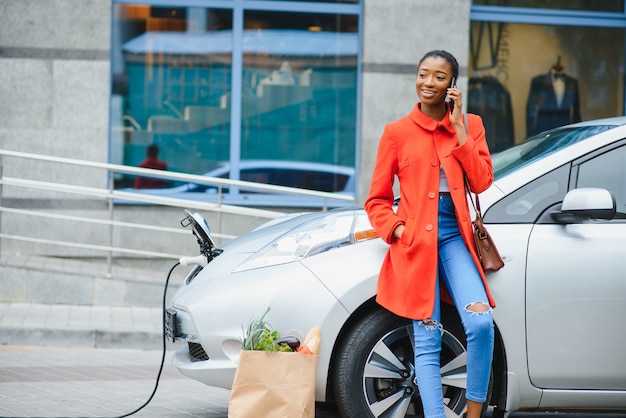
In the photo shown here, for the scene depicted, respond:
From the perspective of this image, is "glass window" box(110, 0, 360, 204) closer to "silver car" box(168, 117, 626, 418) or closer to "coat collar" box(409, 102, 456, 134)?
"silver car" box(168, 117, 626, 418)

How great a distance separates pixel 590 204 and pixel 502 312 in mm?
654

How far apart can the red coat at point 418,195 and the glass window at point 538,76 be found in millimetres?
6928

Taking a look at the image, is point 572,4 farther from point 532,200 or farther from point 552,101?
point 532,200

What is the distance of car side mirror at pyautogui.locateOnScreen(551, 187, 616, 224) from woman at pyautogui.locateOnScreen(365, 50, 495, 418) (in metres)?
0.43

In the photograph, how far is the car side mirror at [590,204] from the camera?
182 inches

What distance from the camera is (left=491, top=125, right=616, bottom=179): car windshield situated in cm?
515

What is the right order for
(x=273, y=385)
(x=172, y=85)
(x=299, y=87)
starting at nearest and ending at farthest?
Result: (x=273, y=385)
(x=172, y=85)
(x=299, y=87)

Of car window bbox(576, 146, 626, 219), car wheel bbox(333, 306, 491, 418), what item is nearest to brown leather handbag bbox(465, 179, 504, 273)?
car wheel bbox(333, 306, 491, 418)

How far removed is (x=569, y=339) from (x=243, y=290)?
5.21 feet

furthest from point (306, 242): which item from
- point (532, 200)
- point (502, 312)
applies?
point (532, 200)

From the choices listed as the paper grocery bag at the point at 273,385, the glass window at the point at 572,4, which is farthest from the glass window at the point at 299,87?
the paper grocery bag at the point at 273,385

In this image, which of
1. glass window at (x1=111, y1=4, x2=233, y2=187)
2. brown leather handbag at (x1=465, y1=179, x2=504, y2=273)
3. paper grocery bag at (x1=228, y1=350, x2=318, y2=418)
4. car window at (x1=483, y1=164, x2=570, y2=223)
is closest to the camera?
paper grocery bag at (x1=228, y1=350, x2=318, y2=418)

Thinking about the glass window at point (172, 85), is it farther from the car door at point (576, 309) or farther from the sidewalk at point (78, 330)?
the car door at point (576, 309)

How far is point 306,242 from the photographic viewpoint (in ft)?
16.3
